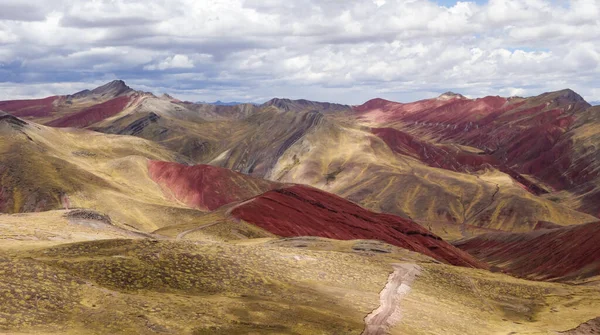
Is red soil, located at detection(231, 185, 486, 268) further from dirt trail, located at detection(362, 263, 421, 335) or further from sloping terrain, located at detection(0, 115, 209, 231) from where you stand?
dirt trail, located at detection(362, 263, 421, 335)

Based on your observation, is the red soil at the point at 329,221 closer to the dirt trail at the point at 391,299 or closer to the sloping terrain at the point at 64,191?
the sloping terrain at the point at 64,191

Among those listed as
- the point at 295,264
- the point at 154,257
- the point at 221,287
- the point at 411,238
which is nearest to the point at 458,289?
the point at 295,264

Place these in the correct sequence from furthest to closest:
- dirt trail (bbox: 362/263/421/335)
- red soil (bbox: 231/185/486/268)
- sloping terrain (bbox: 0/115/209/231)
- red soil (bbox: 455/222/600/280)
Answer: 1. sloping terrain (bbox: 0/115/209/231)
2. red soil (bbox: 455/222/600/280)
3. red soil (bbox: 231/185/486/268)
4. dirt trail (bbox: 362/263/421/335)

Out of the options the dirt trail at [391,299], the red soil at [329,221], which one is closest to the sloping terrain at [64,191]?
the red soil at [329,221]

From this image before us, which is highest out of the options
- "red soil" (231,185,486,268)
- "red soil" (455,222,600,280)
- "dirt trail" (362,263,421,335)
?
"dirt trail" (362,263,421,335)

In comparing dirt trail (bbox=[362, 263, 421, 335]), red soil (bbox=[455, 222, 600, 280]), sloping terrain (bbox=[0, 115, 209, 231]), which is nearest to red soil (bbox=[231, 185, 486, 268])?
red soil (bbox=[455, 222, 600, 280])

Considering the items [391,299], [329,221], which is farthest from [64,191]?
[391,299]
